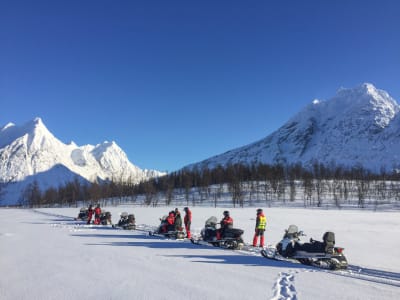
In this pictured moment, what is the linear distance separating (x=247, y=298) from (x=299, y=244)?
249 inches

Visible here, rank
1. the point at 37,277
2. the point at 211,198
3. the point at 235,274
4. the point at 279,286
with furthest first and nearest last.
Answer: the point at 211,198 < the point at 235,274 < the point at 37,277 < the point at 279,286

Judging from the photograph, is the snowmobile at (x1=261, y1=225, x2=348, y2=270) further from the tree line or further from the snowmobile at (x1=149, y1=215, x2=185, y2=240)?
the tree line

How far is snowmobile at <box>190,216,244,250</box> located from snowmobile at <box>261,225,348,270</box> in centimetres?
224

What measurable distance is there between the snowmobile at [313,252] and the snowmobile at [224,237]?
7.34 ft

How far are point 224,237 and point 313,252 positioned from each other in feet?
16.4

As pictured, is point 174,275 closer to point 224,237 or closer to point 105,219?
point 224,237

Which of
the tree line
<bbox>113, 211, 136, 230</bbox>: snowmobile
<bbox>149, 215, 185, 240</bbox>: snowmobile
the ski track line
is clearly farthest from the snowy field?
the tree line

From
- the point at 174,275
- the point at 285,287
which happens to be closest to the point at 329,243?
the point at 285,287

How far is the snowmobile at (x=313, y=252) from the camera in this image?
39.1ft

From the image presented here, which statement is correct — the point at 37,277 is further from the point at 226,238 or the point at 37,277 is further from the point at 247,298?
the point at 226,238

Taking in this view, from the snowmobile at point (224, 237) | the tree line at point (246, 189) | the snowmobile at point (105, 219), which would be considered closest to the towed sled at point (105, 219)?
the snowmobile at point (105, 219)

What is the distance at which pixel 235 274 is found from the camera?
32.9ft

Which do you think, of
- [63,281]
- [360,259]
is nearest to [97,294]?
[63,281]

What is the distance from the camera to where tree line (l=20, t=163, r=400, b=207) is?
3730 inches
